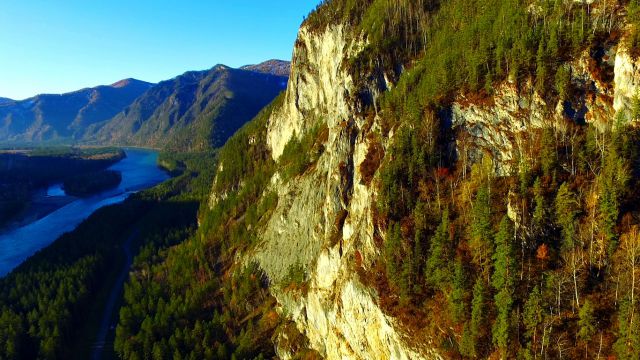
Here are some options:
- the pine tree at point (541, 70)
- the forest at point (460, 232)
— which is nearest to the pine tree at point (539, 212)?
the forest at point (460, 232)

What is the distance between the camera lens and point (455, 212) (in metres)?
57.6

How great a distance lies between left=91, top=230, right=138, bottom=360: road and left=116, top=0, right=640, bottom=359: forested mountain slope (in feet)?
25.5

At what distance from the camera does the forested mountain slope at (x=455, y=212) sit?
44.8m

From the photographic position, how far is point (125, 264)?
453 ft

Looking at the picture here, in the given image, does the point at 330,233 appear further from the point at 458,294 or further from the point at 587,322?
the point at 587,322

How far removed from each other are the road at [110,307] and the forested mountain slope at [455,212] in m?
7.79

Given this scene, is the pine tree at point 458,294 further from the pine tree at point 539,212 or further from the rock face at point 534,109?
the rock face at point 534,109

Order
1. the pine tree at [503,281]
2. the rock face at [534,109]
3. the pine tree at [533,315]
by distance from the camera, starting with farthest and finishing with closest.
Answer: the rock face at [534,109]
the pine tree at [503,281]
the pine tree at [533,315]

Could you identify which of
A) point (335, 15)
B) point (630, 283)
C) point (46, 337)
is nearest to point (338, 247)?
point (630, 283)

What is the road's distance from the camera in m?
91.1

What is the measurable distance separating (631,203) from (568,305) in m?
14.2

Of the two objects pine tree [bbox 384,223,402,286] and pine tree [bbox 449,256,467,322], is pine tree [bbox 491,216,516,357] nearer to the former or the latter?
pine tree [bbox 449,256,467,322]

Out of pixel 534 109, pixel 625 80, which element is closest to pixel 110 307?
pixel 534 109

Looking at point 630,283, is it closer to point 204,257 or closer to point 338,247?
point 338,247
